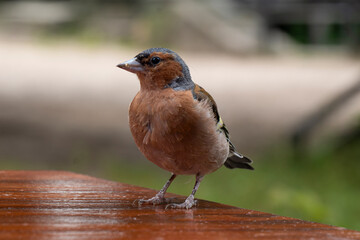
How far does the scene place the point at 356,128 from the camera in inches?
333

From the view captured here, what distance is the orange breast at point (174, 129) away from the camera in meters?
2.98

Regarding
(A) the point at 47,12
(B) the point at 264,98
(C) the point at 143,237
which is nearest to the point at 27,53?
(A) the point at 47,12

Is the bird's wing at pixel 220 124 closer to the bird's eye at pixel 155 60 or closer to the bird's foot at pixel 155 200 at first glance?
the bird's eye at pixel 155 60

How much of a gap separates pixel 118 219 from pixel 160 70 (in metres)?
1.01

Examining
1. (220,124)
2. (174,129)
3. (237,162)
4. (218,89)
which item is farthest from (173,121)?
(218,89)

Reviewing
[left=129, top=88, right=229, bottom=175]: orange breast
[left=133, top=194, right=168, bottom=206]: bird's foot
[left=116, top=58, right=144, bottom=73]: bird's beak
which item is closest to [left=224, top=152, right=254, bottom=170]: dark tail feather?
[left=129, top=88, right=229, bottom=175]: orange breast

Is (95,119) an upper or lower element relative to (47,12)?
lower

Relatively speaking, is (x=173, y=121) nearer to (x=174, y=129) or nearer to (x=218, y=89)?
(x=174, y=129)

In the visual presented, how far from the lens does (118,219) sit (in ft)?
7.93

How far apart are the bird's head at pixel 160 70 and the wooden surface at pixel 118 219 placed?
1.75 feet

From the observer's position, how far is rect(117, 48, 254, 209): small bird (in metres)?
2.99

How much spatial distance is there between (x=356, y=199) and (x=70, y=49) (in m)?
13.3

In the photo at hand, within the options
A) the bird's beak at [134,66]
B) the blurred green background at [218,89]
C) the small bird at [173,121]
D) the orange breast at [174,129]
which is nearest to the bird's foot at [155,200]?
the small bird at [173,121]

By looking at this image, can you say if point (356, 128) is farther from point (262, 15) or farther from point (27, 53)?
point (27, 53)
